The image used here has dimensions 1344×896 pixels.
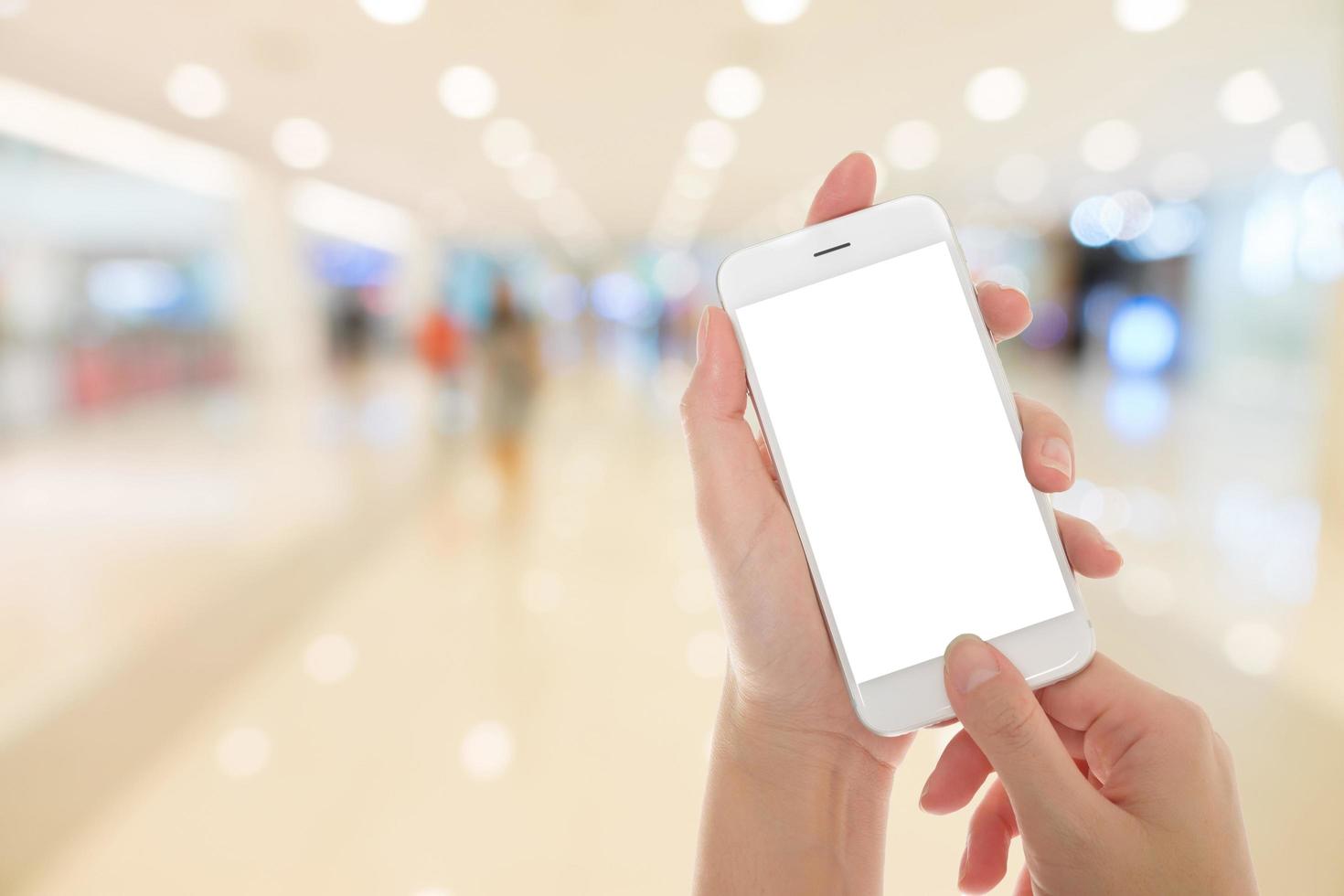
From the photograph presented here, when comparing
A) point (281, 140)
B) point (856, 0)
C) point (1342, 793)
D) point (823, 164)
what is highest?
point (281, 140)

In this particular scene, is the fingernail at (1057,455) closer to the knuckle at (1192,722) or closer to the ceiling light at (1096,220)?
the knuckle at (1192,722)

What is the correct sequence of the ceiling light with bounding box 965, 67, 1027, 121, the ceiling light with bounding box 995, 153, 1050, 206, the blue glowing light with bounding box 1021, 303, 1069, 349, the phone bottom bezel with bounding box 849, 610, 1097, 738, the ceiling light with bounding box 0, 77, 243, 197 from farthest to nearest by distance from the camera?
the blue glowing light with bounding box 1021, 303, 1069, 349 → the ceiling light with bounding box 995, 153, 1050, 206 → the ceiling light with bounding box 0, 77, 243, 197 → the ceiling light with bounding box 965, 67, 1027, 121 → the phone bottom bezel with bounding box 849, 610, 1097, 738

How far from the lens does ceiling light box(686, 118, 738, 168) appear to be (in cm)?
937

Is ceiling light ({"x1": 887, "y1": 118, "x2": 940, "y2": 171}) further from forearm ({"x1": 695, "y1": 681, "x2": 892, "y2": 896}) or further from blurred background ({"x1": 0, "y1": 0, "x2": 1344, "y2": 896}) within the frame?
forearm ({"x1": 695, "y1": 681, "x2": 892, "y2": 896})

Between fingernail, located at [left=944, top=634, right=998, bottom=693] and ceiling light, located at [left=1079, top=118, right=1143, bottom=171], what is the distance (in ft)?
32.9

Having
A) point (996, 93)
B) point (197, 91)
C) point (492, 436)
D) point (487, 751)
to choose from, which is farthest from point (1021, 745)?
point (197, 91)

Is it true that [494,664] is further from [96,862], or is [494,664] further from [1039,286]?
[1039,286]

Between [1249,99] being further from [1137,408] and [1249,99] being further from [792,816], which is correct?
[792,816]

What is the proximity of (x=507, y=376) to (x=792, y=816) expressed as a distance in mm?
8606

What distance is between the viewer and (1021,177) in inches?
557

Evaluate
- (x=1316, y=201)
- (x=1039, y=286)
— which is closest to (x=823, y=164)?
(x=1316, y=201)

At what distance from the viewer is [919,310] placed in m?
1.42

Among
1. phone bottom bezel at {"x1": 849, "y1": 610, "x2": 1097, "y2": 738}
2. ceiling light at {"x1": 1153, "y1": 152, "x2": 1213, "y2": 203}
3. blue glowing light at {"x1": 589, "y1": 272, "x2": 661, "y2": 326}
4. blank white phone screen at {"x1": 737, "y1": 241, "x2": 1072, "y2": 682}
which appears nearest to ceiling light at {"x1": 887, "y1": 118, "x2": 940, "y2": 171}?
ceiling light at {"x1": 1153, "y1": 152, "x2": 1213, "y2": 203}

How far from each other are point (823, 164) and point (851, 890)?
39.3ft
